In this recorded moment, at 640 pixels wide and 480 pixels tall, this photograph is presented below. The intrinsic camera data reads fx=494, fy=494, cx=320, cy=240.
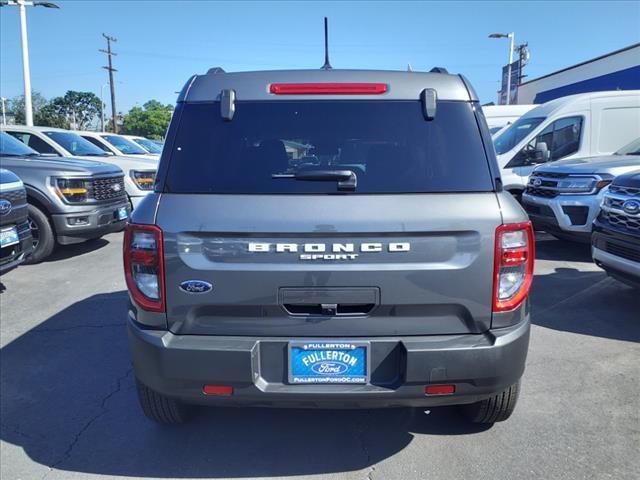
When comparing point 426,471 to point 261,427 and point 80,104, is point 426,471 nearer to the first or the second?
point 261,427

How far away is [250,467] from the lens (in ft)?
8.80

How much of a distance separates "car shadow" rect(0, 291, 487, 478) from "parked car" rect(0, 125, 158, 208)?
658cm

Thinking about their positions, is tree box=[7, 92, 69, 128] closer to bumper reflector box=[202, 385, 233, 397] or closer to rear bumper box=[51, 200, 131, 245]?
rear bumper box=[51, 200, 131, 245]

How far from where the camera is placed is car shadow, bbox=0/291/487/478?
107 inches

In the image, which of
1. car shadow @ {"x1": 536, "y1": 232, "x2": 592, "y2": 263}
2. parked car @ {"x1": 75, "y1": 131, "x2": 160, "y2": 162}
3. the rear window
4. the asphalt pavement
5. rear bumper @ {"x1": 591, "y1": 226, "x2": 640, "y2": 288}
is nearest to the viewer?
the rear window

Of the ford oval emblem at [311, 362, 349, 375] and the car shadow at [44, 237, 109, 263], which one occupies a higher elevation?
the ford oval emblem at [311, 362, 349, 375]

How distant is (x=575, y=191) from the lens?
704 cm

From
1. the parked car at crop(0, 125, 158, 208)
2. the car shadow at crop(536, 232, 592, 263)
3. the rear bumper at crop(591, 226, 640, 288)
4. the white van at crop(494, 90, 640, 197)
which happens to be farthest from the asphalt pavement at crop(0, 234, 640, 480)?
the parked car at crop(0, 125, 158, 208)

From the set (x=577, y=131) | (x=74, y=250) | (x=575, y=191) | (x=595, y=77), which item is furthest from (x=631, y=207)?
(x=595, y=77)

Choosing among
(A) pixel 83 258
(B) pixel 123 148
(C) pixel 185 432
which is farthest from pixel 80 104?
(C) pixel 185 432

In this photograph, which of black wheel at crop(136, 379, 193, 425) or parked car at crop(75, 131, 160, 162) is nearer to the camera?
black wheel at crop(136, 379, 193, 425)

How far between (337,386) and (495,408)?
1.08 m

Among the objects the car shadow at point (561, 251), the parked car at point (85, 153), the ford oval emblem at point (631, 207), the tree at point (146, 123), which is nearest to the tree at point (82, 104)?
the tree at point (146, 123)

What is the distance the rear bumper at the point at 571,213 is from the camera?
6.87 metres
